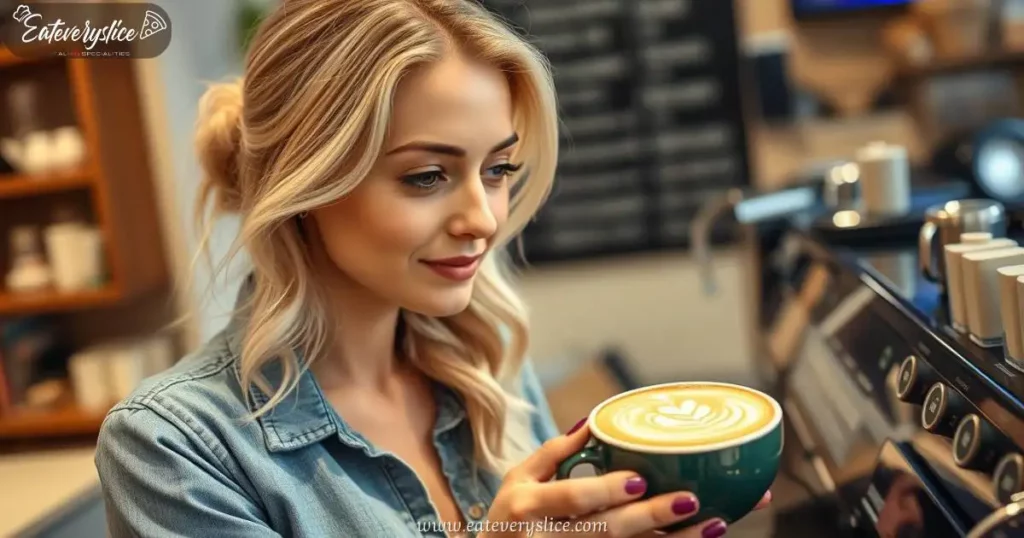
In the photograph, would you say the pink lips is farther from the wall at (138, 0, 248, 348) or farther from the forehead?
the wall at (138, 0, 248, 348)

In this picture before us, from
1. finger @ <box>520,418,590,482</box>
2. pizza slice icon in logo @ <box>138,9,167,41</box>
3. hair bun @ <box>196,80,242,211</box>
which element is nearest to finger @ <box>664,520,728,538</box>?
finger @ <box>520,418,590,482</box>

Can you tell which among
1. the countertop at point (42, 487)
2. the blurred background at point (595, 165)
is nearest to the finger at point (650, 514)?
the blurred background at point (595, 165)

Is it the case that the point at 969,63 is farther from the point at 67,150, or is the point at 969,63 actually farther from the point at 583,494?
the point at 67,150

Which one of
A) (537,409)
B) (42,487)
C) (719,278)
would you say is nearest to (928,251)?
(537,409)

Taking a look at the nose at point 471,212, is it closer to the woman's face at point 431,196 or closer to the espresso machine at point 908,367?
the woman's face at point 431,196

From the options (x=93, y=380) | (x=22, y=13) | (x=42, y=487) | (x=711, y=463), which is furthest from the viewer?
(x=93, y=380)

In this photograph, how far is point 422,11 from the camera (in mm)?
955

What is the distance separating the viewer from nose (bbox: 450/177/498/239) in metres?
0.92

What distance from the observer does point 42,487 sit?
1.85 m

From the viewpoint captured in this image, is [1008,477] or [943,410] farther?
[943,410]

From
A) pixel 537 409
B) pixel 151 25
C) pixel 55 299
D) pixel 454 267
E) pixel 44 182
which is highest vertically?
pixel 151 25

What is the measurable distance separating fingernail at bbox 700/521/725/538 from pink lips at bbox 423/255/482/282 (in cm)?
38

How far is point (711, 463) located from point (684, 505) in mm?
37

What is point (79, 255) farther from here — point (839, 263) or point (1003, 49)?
point (1003, 49)
